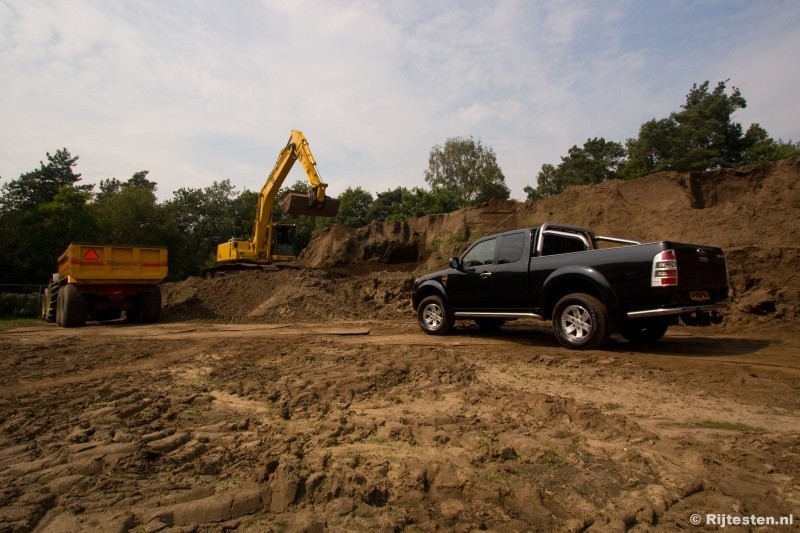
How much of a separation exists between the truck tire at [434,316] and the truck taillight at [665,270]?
4044 mm

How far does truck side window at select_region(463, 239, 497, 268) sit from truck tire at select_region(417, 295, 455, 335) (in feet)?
3.32

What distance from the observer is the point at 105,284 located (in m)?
14.9

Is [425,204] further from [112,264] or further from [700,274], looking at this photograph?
[700,274]

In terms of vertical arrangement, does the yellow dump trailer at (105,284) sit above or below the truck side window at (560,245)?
below

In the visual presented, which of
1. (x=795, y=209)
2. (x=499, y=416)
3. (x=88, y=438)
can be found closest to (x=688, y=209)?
(x=795, y=209)

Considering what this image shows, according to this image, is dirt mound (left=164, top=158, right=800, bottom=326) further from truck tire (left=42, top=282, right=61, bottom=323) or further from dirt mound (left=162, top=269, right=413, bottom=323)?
truck tire (left=42, top=282, right=61, bottom=323)

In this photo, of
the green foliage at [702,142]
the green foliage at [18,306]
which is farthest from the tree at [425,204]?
the green foliage at [18,306]

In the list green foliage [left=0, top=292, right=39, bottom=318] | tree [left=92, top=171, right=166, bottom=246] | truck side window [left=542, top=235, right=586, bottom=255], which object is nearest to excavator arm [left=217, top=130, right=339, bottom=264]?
green foliage [left=0, top=292, right=39, bottom=318]

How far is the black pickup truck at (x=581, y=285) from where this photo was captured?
679cm

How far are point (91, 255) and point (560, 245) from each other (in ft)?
44.2

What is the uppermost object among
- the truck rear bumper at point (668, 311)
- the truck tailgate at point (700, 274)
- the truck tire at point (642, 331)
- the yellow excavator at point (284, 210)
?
the yellow excavator at point (284, 210)

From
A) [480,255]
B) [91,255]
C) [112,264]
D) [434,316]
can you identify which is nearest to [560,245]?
[480,255]

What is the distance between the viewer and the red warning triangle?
14.4 m

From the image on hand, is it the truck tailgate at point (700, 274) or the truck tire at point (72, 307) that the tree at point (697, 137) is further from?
the truck tire at point (72, 307)
